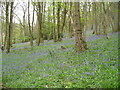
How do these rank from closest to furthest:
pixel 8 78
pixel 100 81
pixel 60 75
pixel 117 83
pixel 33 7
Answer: pixel 117 83 < pixel 100 81 < pixel 60 75 < pixel 8 78 < pixel 33 7

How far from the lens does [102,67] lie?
6.65 meters

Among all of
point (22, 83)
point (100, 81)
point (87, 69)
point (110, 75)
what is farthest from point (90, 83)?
point (22, 83)

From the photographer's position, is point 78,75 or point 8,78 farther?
→ point 8,78

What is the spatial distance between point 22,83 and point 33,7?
1728 cm

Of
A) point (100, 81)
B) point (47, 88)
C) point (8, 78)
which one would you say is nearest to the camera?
point (100, 81)

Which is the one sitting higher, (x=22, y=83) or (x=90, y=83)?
(x=90, y=83)

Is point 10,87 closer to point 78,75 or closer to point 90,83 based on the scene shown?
point 78,75

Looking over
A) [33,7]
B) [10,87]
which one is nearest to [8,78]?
[10,87]

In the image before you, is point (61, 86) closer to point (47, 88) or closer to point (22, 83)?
point (47, 88)

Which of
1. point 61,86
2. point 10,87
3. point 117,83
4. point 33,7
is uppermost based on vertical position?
point 33,7

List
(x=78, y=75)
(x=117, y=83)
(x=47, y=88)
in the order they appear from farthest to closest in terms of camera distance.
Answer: (x=78, y=75) → (x=47, y=88) → (x=117, y=83)

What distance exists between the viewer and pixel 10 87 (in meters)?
6.87

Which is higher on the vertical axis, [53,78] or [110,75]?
[110,75]

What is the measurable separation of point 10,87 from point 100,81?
15.8ft
